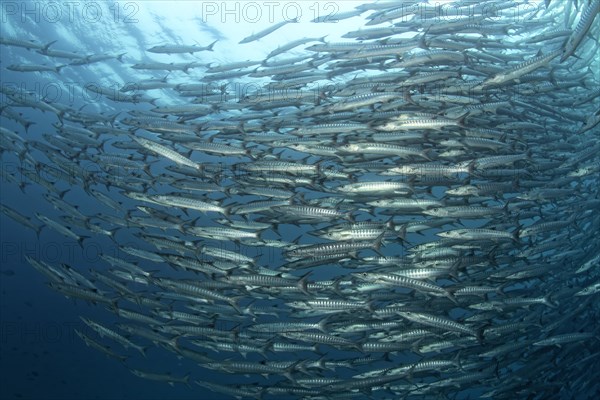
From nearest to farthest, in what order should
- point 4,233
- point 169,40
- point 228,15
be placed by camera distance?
point 228,15
point 169,40
point 4,233

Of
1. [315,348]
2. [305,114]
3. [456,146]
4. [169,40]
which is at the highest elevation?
[169,40]

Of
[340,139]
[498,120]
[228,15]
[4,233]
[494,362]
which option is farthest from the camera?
[4,233]

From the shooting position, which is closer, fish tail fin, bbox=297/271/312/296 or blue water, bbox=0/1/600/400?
fish tail fin, bbox=297/271/312/296

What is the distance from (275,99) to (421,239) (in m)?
21.0

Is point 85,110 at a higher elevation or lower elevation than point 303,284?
higher

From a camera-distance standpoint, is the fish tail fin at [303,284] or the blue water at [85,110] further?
the blue water at [85,110]

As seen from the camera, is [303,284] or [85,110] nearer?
[303,284]

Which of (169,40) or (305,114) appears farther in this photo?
(169,40)

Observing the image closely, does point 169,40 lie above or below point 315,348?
above

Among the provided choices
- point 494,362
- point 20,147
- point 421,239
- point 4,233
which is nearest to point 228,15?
point 20,147

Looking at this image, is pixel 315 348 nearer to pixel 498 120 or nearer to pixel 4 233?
pixel 498 120

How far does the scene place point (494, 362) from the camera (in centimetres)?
803

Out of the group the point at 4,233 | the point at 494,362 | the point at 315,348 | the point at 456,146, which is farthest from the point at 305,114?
the point at 4,233

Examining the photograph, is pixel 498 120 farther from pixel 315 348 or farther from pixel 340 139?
pixel 315 348
